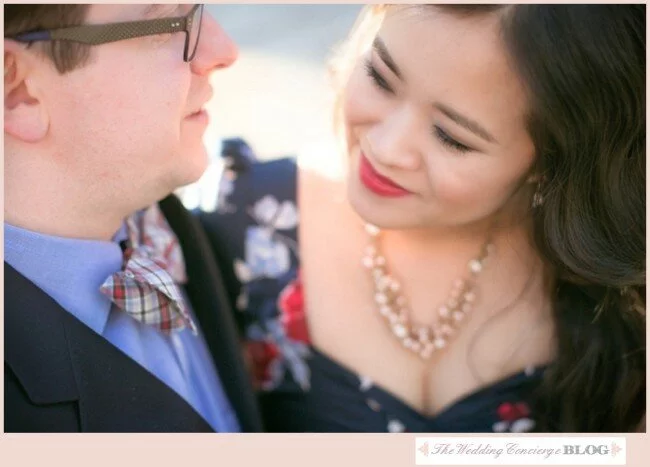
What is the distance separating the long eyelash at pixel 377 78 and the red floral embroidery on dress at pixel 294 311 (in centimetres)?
44

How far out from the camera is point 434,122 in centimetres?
156

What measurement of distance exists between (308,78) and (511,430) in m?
1.39

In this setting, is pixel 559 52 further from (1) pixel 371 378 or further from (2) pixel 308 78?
(2) pixel 308 78

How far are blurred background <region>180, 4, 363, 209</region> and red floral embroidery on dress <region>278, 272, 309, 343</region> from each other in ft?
1.26

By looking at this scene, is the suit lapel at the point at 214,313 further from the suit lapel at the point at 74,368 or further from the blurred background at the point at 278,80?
the blurred background at the point at 278,80

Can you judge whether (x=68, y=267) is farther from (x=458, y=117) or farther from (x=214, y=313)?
(x=458, y=117)

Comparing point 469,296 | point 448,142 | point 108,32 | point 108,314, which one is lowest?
point 469,296

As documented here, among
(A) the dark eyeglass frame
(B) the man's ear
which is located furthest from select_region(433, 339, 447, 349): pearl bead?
(B) the man's ear

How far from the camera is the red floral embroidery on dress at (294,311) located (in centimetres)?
181

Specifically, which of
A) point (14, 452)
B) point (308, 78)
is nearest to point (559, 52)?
point (14, 452)

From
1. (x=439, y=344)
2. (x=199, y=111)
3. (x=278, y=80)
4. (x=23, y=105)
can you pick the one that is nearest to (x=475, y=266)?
(x=439, y=344)

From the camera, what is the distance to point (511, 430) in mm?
1757

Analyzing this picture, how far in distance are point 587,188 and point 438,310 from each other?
39cm

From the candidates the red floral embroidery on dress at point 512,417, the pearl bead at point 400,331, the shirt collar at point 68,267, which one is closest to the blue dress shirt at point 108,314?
the shirt collar at point 68,267
